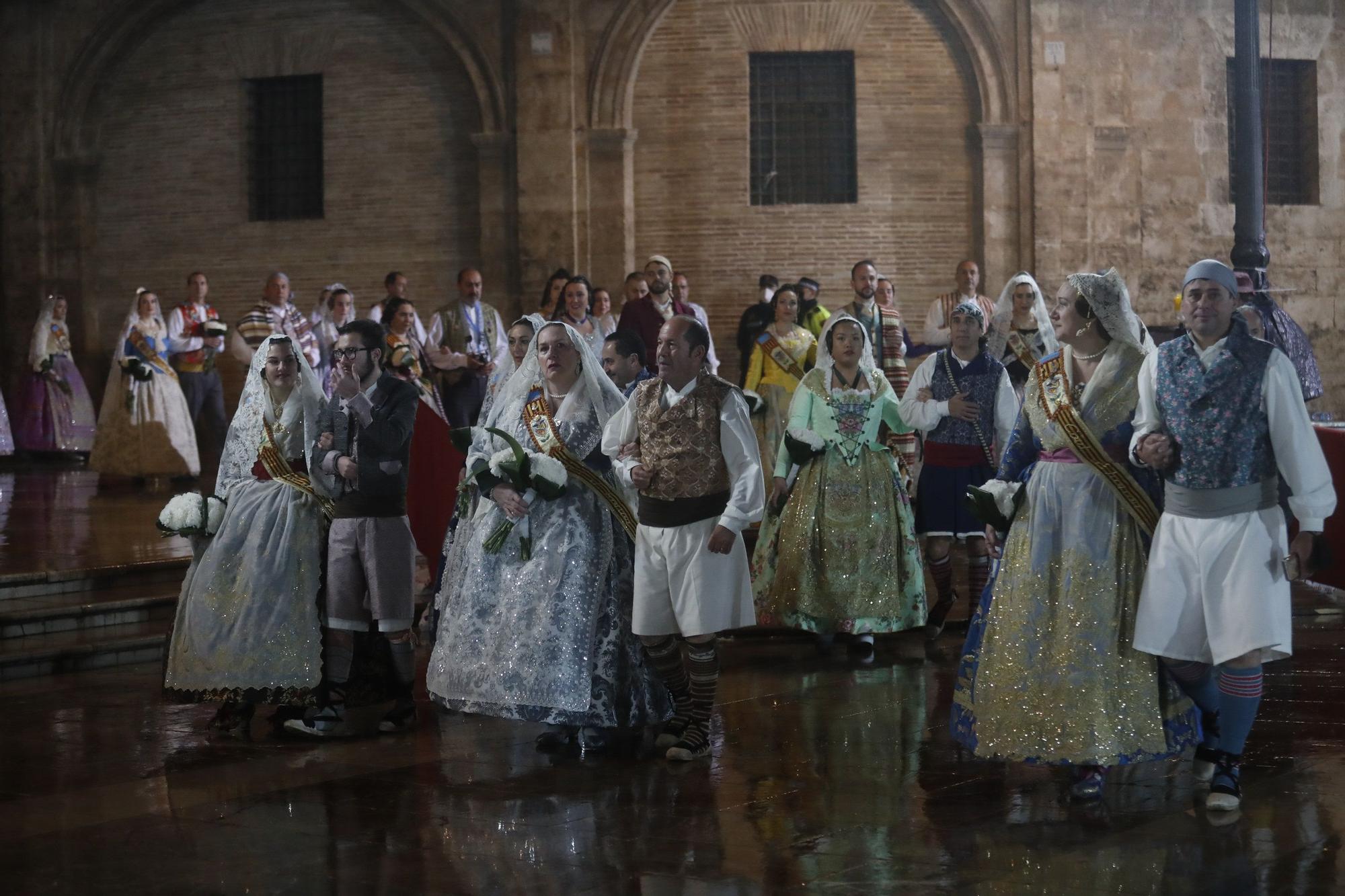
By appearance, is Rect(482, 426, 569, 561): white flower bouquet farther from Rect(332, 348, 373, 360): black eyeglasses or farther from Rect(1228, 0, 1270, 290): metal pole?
Rect(1228, 0, 1270, 290): metal pole

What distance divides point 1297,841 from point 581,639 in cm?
231

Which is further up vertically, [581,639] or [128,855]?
[581,639]

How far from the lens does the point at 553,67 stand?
15406mm

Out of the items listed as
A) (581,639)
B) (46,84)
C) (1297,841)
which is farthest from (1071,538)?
(46,84)

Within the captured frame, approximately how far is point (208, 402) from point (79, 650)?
751cm

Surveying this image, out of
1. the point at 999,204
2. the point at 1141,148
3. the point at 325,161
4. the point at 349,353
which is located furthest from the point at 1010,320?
the point at 325,161

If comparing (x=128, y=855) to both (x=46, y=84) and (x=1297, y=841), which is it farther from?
Answer: (x=46, y=84)

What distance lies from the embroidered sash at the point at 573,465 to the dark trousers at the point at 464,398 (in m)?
6.51

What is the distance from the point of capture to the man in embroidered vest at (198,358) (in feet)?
44.2

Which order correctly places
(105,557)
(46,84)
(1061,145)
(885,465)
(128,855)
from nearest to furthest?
(128,855) < (885,465) < (105,557) < (1061,145) < (46,84)

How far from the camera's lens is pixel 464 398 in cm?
1222

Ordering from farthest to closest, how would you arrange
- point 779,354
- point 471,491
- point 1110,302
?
point 779,354
point 471,491
point 1110,302

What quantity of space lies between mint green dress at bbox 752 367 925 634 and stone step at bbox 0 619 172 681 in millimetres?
2754

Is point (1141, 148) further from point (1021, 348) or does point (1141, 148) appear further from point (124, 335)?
point (124, 335)
